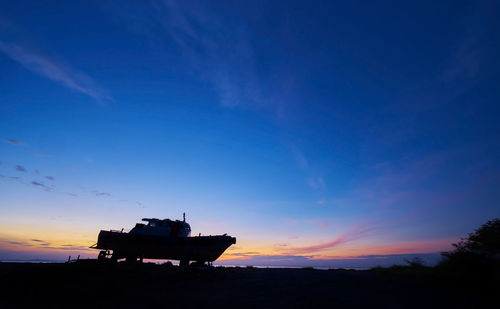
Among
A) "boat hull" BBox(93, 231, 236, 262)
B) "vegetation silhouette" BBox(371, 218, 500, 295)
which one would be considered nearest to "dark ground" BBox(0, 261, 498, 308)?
"vegetation silhouette" BBox(371, 218, 500, 295)

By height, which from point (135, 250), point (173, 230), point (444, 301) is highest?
point (173, 230)

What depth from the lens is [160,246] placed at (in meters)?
31.5

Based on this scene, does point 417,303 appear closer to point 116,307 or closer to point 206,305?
point 206,305

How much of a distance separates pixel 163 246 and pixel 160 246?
41 cm

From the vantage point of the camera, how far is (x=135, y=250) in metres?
31.3

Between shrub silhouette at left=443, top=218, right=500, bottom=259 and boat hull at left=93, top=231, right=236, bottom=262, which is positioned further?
boat hull at left=93, top=231, right=236, bottom=262

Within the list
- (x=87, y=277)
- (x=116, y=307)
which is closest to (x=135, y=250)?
(x=87, y=277)

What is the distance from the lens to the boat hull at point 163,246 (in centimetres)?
3119

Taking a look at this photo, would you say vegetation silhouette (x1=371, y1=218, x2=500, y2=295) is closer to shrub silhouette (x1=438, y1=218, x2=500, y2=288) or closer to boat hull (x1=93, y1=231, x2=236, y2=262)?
shrub silhouette (x1=438, y1=218, x2=500, y2=288)

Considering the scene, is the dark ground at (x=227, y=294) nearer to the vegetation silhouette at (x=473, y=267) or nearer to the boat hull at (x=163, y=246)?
the vegetation silhouette at (x=473, y=267)

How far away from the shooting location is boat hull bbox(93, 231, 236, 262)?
31.2 meters

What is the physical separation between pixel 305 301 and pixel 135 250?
29.7 meters

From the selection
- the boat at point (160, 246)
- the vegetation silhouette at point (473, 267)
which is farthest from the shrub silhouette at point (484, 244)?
the boat at point (160, 246)

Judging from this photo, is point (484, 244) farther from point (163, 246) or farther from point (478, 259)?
point (163, 246)
